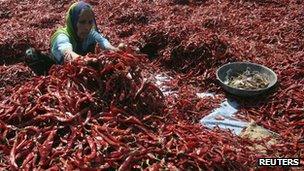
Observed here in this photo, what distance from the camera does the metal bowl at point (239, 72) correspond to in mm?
6617

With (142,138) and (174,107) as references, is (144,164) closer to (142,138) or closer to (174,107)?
(142,138)

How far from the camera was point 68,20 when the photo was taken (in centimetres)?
650

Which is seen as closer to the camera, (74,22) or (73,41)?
(74,22)

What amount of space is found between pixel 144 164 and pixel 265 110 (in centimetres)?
270

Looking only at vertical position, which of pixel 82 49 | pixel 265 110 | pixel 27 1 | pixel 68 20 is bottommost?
pixel 27 1

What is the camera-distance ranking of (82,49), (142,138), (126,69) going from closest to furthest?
(142,138), (126,69), (82,49)

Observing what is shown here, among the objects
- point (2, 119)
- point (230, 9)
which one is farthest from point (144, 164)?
point (230, 9)

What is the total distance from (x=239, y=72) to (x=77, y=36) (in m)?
2.86

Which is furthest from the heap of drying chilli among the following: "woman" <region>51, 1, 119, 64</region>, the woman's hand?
"woman" <region>51, 1, 119, 64</region>

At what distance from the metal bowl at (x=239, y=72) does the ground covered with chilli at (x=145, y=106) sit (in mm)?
147

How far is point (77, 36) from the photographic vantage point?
21.7 feet
